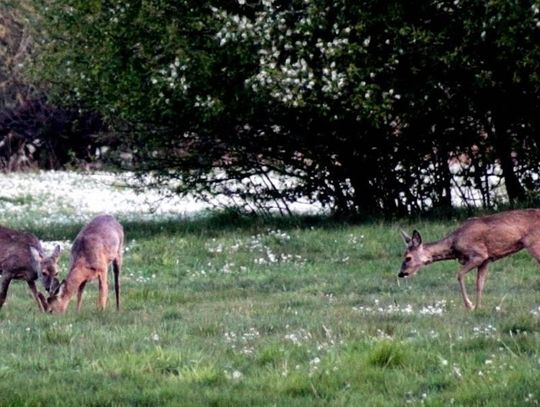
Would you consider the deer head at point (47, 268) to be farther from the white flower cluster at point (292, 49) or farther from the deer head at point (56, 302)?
the white flower cluster at point (292, 49)

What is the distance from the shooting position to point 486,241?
13203mm

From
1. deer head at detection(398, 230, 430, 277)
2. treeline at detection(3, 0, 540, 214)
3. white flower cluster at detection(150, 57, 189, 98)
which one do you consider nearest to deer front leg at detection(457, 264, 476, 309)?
deer head at detection(398, 230, 430, 277)

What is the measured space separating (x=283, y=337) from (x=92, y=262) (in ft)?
11.6

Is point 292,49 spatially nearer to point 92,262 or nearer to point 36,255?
point 92,262

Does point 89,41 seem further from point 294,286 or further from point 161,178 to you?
point 294,286

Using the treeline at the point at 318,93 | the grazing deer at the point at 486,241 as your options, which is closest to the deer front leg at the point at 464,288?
the grazing deer at the point at 486,241

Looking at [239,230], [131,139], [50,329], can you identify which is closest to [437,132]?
[239,230]

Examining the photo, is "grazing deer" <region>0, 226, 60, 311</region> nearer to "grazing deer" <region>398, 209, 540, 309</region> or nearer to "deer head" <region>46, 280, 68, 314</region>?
"deer head" <region>46, 280, 68, 314</region>

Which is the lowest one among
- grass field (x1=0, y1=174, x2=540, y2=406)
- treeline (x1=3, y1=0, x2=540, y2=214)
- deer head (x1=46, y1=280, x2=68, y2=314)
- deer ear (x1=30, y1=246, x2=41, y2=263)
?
grass field (x1=0, y1=174, x2=540, y2=406)

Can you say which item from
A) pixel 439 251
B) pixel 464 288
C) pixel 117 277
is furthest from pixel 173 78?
pixel 464 288

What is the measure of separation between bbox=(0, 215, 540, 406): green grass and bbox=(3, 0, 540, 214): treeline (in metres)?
3.34

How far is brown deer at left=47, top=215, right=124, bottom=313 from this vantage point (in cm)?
1337

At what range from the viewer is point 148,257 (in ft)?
59.0

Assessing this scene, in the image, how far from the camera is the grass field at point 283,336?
877cm
